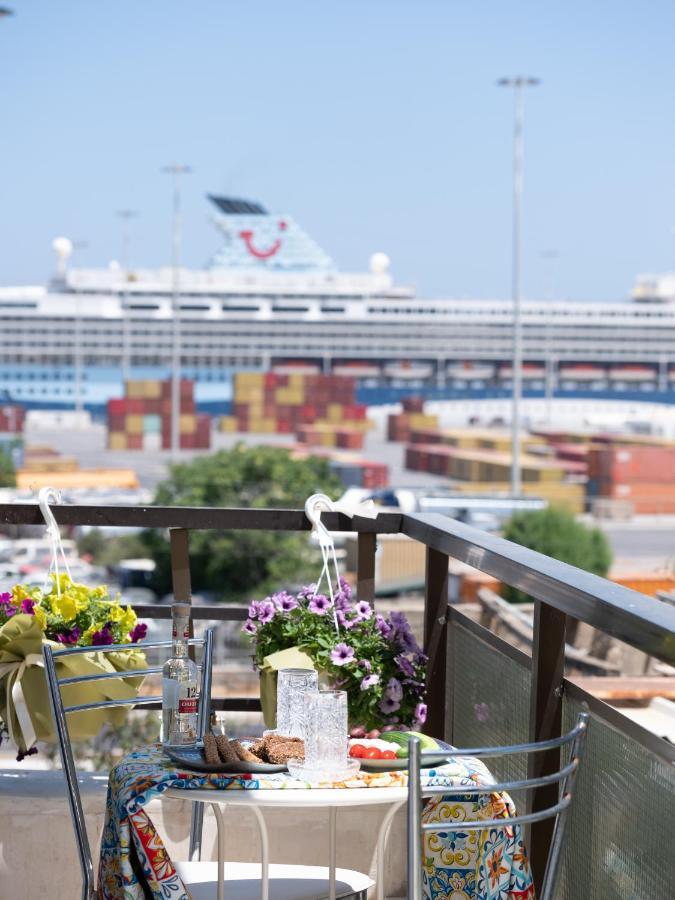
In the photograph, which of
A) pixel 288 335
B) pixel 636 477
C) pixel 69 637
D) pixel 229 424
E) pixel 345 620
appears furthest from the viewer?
pixel 288 335

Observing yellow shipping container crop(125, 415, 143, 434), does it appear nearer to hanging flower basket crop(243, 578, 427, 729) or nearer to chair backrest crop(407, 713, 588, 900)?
hanging flower basket crop(243, 578, 427, 729)

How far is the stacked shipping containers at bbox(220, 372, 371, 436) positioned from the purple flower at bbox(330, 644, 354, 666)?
6956 cm

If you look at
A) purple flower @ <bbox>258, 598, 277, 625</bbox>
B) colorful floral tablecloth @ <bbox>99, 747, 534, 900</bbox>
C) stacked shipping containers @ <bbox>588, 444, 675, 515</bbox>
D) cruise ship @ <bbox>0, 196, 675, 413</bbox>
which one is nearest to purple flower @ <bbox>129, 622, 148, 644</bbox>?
purple flower @ <bbox>258, 598, 277, 625</bbox>

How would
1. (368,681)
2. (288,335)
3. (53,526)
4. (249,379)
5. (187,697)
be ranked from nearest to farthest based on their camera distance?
(187,697), (368,681), (53,526), (249,379), (288,335)

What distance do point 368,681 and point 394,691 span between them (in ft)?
0.16

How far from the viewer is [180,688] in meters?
1.80

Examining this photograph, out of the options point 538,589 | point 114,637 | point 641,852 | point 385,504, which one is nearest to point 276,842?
point 114,637

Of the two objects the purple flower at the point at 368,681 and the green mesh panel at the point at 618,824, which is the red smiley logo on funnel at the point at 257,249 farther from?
the green mesh panel at the point at 618,824

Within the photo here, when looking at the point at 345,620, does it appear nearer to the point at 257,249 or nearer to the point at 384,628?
the point at 384,628

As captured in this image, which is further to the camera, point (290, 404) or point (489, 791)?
point (290, 404)

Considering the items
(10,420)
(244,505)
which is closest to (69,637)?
(244,505)

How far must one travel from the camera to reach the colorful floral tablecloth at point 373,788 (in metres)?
1.57

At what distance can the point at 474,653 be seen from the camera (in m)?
2.36

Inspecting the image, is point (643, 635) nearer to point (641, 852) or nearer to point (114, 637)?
point (641, 852)
